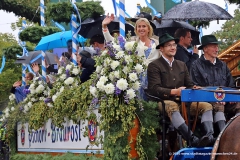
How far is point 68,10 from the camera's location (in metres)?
10.1

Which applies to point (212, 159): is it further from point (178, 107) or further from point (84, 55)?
point (84, 55)

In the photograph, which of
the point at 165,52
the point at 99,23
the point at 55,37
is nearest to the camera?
the point at 165,52

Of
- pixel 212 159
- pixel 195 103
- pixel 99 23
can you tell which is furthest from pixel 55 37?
pixel 212 159

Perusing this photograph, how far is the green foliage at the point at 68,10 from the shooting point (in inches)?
398

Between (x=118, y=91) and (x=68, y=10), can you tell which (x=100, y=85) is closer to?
(x=118, y=91)

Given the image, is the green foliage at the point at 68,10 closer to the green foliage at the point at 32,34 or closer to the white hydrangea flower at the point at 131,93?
the white hydrangea flower at the point at 131,93

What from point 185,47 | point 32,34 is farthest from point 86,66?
point 32,34

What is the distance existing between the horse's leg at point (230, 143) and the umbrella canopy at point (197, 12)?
4243mm

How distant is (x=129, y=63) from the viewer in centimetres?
747

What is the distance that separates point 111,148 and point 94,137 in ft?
2.33

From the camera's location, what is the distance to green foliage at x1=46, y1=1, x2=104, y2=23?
33.2ft

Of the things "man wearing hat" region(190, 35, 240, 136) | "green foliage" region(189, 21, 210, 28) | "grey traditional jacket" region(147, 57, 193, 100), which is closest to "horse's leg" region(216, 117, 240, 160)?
"grey traditional jacket" region(147, 57, 193, 100)

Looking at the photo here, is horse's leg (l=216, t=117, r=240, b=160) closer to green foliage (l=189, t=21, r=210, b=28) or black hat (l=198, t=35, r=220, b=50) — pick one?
black hat (l=198, t=35, r=220, b=50)

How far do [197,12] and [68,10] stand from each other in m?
2.26
